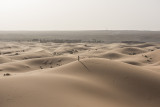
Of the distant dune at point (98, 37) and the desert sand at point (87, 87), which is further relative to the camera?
the distant dune at point (98, 37)

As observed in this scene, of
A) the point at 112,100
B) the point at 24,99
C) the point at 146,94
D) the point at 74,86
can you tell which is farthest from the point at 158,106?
the point at 24,99

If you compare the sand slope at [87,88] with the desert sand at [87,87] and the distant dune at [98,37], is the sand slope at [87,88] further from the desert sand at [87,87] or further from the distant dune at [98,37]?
the distant dune at [98,37]

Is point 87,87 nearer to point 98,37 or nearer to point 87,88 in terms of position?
point 87,88

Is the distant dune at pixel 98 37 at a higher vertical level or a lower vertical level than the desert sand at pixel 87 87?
lower

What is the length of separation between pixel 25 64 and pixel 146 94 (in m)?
11.6

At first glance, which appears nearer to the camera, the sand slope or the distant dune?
the sand slope

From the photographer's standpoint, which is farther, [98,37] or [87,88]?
[98,37]

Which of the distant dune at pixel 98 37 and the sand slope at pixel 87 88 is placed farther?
the distant dune at pixel 98 37

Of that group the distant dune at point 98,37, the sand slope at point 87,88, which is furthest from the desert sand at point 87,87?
the distant dune at point 98,37

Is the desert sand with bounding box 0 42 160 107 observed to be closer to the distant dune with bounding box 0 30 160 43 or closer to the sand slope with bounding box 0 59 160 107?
the sand slope with bounding box 0 59 160 107

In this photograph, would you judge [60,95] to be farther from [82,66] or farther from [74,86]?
[82,66]

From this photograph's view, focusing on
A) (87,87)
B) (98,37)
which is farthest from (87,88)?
(98,37)

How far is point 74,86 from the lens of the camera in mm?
6891

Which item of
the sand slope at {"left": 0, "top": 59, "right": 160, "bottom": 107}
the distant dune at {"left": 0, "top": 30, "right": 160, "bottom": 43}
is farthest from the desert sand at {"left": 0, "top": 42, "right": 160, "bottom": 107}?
the distant dune at {"left": 0, "top": 30, "right": 160, "bottom": 43}
